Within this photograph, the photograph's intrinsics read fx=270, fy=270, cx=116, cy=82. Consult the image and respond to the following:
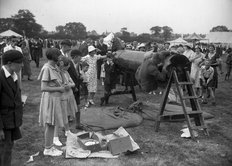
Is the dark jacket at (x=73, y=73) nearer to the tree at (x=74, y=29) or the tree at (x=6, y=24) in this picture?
the tree at (x=74, y=29)

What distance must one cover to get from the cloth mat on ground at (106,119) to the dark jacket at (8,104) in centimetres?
279

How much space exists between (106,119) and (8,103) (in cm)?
352

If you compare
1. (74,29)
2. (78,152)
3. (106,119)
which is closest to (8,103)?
(78,152)

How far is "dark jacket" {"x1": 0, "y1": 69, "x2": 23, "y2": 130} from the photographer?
124 inches

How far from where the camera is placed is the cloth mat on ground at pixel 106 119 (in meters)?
6.10

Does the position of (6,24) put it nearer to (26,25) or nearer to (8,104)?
(26,25)

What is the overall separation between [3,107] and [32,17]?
6495 centimetres

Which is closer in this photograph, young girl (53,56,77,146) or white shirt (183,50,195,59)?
young girl (53,56,77,146)

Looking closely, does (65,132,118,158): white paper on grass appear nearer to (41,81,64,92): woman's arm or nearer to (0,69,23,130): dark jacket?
(41,81,64,92): woman's arm

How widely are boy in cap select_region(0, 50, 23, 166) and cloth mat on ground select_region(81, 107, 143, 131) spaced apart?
8.85 feet

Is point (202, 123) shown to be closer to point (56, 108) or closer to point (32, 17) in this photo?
point (56, 108)

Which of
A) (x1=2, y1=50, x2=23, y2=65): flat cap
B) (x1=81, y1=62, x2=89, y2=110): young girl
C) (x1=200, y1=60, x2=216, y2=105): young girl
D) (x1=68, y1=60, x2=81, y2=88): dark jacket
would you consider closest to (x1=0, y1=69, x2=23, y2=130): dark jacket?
(x1=2, y1=50, x2=23, y2=65): flat cap

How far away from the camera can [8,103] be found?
3.18m

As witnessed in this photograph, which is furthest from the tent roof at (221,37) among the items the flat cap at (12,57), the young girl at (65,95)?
the flat cap at (12,57)
